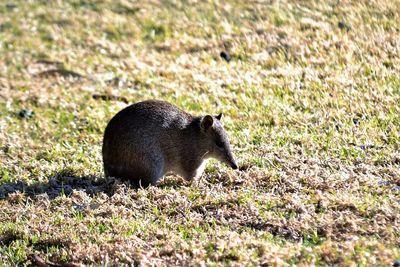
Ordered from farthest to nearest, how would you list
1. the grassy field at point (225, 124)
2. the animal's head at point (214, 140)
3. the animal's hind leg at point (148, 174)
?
the animal's head at point (214, 140) → the animal's hind leg at point (148, 174) → the grassy field at point (225, 124)

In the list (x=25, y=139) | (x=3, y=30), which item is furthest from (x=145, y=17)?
(x=25, y=139)

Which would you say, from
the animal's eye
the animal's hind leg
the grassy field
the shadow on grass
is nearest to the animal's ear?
the animal's eye

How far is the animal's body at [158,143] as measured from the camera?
921 cm

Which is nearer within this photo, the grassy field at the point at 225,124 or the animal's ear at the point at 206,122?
the grassy field at the point at 225,124

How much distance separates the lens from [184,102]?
1282 cm

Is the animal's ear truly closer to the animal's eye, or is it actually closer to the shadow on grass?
the animal's eye

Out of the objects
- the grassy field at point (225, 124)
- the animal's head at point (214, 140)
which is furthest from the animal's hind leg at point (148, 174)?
the animal's head at point (214, 140)

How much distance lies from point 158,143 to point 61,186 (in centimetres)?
129

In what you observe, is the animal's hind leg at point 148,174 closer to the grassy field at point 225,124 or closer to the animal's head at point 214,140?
the grassy field at point 225,124

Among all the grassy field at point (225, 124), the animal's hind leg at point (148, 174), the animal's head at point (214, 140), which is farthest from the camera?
the animal's head at point (214, 140)

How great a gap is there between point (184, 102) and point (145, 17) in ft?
14.4

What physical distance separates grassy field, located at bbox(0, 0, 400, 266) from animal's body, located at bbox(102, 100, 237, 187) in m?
0.22

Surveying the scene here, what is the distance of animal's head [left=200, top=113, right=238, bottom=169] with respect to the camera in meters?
9.61

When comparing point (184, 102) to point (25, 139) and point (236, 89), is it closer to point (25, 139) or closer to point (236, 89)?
point (236, 89)
